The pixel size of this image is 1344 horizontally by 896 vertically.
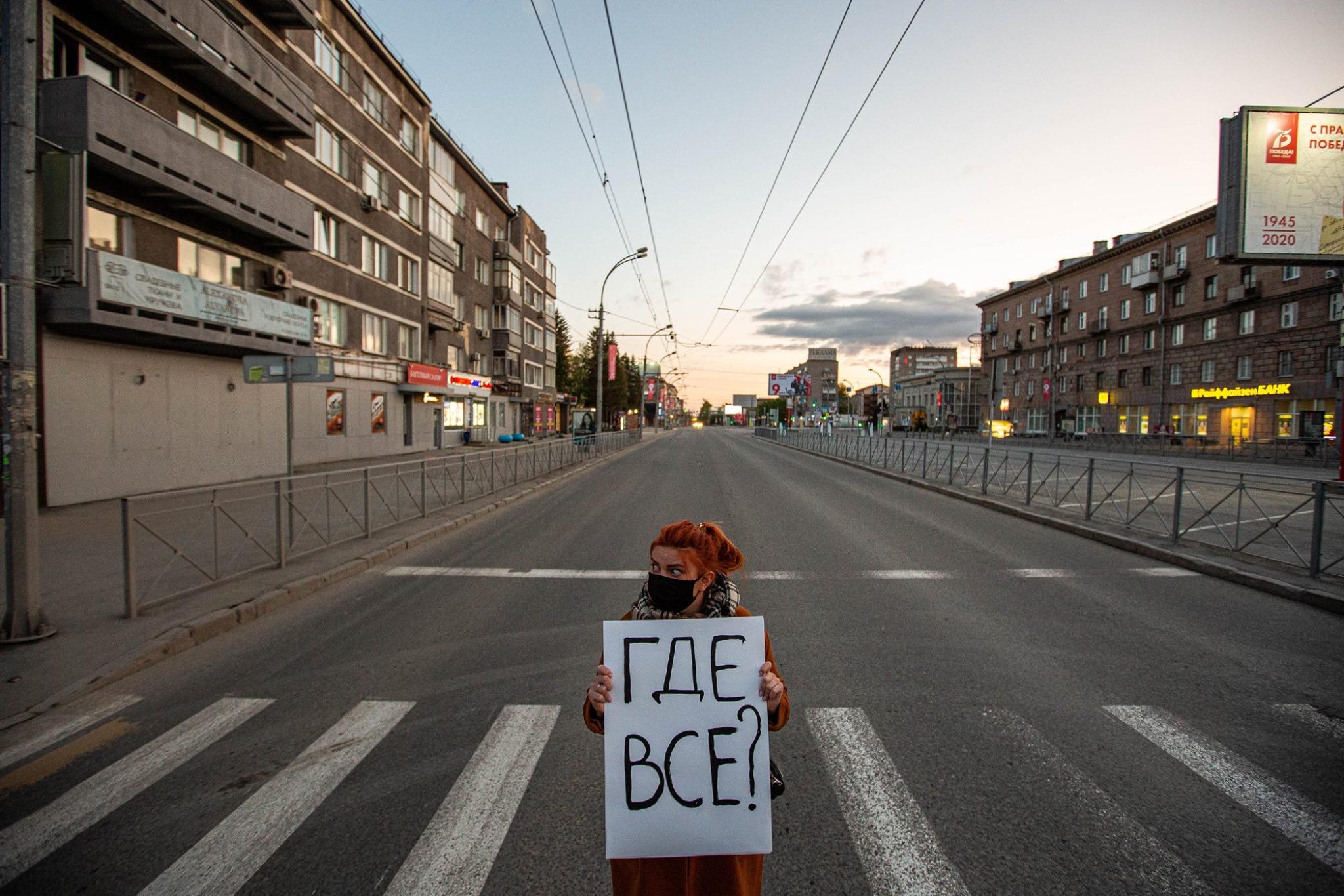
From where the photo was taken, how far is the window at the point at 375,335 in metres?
25.6

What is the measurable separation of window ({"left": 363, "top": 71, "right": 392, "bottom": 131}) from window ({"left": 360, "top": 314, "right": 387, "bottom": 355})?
7952 mm

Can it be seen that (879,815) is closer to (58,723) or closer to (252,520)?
(58,723)

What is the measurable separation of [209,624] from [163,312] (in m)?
10.8

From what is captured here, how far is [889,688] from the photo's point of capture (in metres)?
4.48

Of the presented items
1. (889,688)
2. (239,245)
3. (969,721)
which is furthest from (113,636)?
(239,245)

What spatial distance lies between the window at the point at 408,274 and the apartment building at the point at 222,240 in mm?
121

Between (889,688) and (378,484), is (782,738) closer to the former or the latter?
(889,688)

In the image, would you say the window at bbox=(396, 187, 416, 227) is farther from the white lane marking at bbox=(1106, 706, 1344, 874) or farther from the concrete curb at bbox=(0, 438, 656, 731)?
the white lane marking at bbox=(1106, 706, 1344, 874)

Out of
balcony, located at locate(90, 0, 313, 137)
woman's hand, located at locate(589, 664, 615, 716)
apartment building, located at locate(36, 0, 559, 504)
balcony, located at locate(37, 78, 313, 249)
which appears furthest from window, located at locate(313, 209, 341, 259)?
woman's hand, located at locate(589, 664, 615, 716)

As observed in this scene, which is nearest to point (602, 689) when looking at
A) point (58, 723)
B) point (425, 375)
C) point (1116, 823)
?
point (1116, 823)

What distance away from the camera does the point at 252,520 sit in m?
7.12

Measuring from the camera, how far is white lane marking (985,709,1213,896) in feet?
8.54

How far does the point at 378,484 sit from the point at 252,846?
828cm

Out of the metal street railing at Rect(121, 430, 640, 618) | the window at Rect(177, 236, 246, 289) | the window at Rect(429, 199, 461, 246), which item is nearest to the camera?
the metal street railing at Rect(121, 430, 640, 618)
